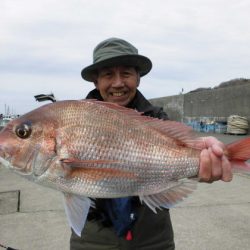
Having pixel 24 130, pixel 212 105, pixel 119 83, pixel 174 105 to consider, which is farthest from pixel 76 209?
pixel 174 105

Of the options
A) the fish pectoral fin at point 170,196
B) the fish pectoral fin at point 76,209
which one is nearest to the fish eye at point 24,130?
the fish pectoral fin at point 76,209

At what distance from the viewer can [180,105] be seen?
2605 cm

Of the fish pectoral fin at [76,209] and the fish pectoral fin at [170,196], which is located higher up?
the fish pectoral fin at [170,196]

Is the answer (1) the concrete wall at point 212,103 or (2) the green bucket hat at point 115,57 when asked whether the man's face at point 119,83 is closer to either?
(2) the green bucket hat at point 115,57

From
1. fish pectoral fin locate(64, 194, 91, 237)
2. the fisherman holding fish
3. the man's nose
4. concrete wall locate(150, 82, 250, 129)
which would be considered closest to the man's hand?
the fisherman holding fish

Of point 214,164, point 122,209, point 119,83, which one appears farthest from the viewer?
point 119,83

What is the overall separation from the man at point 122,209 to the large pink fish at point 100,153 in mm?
641

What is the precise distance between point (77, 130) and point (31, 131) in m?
0.23

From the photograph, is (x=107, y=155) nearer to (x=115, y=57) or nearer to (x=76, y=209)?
(x=76, y=209)

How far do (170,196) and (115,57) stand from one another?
1.05 m

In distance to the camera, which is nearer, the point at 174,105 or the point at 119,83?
the point at 119,83

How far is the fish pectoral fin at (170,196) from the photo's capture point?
2.37 metres

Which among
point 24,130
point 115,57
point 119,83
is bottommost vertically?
point 24,130

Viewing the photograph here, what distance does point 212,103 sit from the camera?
868 inches
